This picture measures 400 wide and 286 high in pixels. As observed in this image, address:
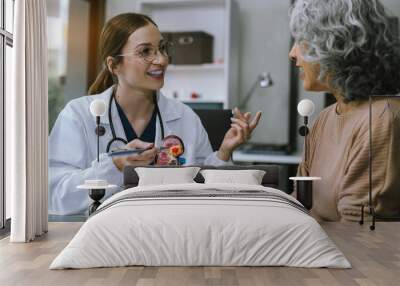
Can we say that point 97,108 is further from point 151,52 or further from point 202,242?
point 202,242

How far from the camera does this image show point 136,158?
5.53 m

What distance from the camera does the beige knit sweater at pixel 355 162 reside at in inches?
202

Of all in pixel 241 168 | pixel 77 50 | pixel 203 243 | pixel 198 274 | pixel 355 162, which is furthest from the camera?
pixel 77 50

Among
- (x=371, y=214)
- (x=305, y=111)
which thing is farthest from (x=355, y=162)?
(x=305, y=111)

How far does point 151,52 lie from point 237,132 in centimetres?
104

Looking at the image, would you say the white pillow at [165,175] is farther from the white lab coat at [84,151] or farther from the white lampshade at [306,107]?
the white lampshade at [306,107]

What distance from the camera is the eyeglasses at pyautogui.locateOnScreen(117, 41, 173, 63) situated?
552 centimetres

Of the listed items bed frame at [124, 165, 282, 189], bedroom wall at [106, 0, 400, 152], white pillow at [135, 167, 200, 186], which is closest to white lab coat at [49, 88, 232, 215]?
bed frame at [124, 165, 282, 189]

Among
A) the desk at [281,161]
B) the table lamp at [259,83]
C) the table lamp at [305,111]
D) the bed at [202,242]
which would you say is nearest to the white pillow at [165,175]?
the desk at [281,161]

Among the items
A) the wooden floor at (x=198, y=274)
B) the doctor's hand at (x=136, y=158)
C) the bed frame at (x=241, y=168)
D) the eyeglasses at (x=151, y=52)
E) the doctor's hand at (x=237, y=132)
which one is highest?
the eyeglasses at (x=151, y=52)

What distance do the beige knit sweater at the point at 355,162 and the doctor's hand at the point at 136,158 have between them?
1.43m

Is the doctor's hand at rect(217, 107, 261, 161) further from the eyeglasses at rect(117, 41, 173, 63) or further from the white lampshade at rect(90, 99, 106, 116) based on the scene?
the white lampshade at rect(90, 99, 106, 116)

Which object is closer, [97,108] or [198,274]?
[198,274]

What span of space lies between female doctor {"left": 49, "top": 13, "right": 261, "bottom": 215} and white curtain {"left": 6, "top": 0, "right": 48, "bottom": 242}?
30.3 inches
